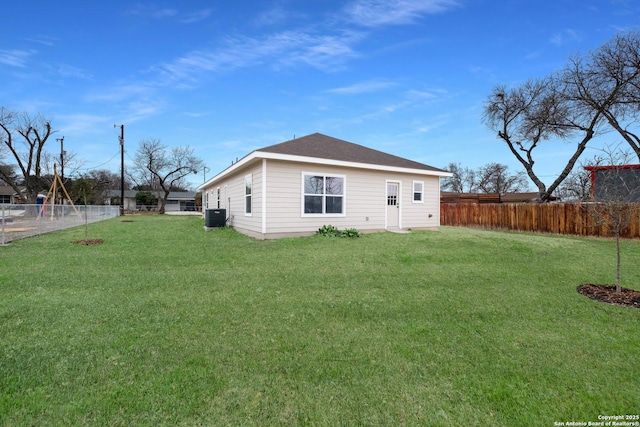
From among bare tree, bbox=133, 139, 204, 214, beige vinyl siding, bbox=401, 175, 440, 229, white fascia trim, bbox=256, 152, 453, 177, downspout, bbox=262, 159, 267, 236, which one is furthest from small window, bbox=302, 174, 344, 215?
bare tree, bbox=133, 139, 204, 214

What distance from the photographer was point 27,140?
29.5 metres

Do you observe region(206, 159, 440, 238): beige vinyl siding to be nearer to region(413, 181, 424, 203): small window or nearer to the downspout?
the downspout

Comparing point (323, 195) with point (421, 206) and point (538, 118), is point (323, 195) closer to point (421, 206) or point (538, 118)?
point (421, 206)

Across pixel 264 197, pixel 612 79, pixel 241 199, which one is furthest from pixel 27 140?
pixel 612 79

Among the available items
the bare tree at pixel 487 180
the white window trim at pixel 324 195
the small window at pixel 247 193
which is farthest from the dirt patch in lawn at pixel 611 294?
the bare tree at pixel 487 180

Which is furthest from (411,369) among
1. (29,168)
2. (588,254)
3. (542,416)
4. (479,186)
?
(479,186)

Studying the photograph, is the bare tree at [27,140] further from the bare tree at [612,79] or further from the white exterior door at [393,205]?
the bare tree at [612,79]

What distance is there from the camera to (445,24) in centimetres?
1005

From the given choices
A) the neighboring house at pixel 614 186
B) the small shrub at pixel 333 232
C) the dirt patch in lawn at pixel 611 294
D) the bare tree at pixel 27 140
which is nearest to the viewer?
the dirt patch in lawn at pixel 611 294

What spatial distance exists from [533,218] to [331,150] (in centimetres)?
1006

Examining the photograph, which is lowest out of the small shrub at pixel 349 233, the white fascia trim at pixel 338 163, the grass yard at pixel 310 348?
the grass yard at pixel 310 348

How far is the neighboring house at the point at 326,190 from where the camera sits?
9.73 meters

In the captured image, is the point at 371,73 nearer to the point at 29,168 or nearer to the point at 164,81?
the point at 164,81

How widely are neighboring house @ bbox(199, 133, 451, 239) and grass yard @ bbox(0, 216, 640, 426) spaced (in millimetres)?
4611
